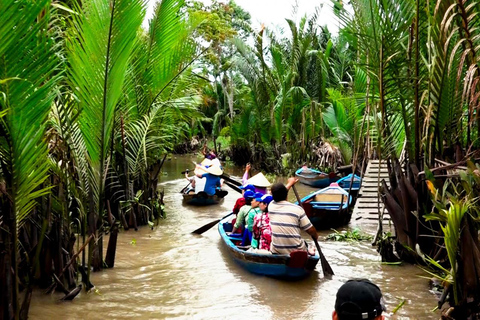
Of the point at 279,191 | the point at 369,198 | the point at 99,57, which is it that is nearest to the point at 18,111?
the point at 99,57

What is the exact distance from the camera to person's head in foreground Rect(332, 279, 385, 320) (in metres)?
1.92

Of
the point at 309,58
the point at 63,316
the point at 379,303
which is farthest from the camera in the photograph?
the point at 309,58

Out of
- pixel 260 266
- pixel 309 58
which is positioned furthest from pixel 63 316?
pixel 309 58

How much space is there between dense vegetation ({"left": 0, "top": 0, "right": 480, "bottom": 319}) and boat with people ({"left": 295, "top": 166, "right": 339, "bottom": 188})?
6994 millimetres

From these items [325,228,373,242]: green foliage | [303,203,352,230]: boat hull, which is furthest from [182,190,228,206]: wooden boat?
[325,228,373,242]: green foliage

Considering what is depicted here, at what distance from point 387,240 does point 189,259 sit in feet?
9.78

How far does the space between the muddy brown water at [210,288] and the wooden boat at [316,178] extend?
24.7ft

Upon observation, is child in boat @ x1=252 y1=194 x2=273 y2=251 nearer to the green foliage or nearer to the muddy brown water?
the muddy brown water

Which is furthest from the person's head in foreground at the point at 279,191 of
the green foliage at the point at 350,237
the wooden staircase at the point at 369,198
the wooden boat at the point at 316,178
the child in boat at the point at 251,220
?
the wooden boat at the point at 316,178

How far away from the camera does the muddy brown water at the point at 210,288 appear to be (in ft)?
18.0

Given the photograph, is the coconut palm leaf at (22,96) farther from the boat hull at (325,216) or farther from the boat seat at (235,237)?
the boat hull at (325,216)

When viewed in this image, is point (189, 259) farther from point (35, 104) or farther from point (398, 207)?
point (35, 104)

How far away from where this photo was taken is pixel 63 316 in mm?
5082

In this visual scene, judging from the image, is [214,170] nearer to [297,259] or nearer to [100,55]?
[297,259]
